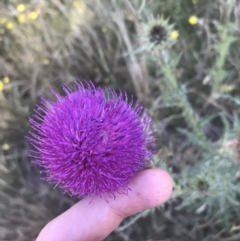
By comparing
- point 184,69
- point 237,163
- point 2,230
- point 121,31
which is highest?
point 121,31

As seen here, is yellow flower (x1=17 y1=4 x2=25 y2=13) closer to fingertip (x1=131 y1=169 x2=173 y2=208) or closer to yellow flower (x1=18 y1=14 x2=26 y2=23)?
yellow flower (x1=18 y1=14 x2=26 y2=23)

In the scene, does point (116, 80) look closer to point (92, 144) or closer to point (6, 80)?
point (6, 80)

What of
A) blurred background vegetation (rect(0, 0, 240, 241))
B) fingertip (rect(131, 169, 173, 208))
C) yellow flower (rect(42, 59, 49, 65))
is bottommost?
fingertip (rect(131, 169, 173, 208))

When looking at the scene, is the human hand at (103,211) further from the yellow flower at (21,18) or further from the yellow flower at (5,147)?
the yellow flower at (21,18)

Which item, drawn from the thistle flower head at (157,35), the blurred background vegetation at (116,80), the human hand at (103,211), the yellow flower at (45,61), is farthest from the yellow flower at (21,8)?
the human hand at (103,211)

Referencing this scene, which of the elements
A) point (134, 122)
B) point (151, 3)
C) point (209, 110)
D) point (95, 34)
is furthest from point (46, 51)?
point (134, 122)

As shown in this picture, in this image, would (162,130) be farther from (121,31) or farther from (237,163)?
(237,163)

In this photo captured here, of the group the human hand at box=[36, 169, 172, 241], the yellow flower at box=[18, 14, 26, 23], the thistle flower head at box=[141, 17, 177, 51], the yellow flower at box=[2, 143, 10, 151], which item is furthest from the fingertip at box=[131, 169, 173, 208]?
the yellow flower at box=[18, 14, 26, 23]
